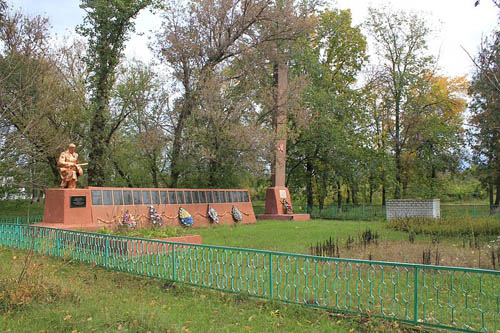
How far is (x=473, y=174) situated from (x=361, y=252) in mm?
17339

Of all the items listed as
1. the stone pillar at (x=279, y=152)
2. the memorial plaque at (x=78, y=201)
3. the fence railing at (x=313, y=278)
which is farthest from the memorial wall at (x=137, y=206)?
the fence railing at (x=313, y=278)

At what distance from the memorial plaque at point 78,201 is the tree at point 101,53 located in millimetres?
7324

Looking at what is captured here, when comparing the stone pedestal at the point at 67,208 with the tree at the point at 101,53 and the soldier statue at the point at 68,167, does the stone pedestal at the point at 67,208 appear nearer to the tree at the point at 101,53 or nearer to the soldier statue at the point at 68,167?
the soldier statue at the point at 68,167

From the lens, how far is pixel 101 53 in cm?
1916

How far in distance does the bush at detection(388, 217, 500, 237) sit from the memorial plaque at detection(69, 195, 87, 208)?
968 cm

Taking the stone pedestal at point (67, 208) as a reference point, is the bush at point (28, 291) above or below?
below

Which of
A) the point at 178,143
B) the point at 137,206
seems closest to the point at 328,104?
the point at 178,143

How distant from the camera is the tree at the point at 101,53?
1894 centimetres

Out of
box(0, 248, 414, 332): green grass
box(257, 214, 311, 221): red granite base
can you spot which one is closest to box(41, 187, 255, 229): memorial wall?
box(257, 214, 311, 221): red granite base

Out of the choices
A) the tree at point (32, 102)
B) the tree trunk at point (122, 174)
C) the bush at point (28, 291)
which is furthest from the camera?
the tree trunk at point (122, 174)

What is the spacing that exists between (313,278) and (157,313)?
2.21 meters

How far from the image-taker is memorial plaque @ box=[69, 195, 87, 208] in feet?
40.4

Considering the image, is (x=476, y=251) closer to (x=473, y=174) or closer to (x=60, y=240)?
(x=60, y=240)

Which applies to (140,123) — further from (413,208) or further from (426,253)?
(426,253)
